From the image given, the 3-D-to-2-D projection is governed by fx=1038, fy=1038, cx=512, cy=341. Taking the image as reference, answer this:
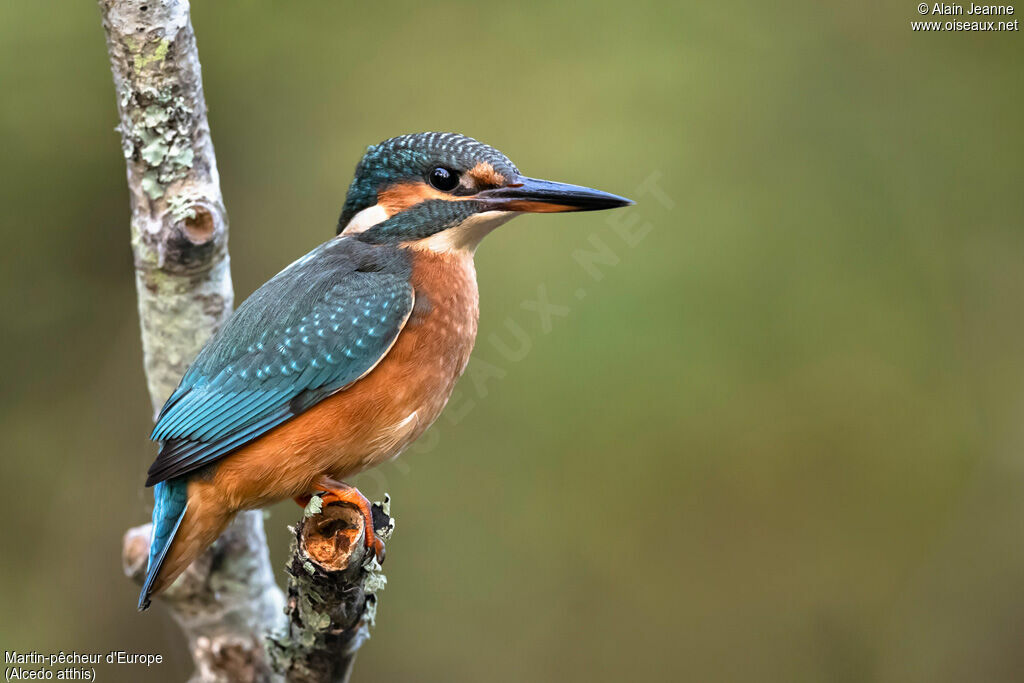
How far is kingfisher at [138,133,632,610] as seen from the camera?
103 inches

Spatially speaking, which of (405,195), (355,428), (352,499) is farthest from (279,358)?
(405,195)

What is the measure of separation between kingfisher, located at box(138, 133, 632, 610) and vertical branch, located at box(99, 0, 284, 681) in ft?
0.65

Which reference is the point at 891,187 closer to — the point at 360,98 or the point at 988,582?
the point at 988,582

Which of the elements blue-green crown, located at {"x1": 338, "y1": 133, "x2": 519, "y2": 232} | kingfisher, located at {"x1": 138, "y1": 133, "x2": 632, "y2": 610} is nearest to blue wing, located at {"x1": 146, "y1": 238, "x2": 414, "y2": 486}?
kingfisher, located at {"x1": 138, "y1": 133, "x2": 632, "y2": 610}

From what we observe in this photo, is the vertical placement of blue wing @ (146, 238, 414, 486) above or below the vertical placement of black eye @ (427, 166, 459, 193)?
below

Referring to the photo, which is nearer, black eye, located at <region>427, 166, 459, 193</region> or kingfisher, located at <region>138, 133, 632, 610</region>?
kingfisher, located at <region>138, 133, 632, 610</region>

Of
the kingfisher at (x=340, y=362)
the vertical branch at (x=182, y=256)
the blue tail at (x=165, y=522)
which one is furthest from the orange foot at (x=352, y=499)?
the vertical branch at (x=182, y=256)

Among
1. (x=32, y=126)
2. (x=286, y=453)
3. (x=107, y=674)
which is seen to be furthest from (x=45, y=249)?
(x=286, y=453)

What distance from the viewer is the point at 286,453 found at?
2.61 metres

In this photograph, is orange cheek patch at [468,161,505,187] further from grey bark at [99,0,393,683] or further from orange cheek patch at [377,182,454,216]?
grey bark at [99,0,393,683]

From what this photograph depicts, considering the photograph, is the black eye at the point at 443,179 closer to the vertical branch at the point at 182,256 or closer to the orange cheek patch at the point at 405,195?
the orange cheek patch at the point at 405,195

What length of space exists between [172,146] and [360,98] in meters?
2.13

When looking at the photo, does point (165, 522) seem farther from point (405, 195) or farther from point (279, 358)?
point (405, 195)

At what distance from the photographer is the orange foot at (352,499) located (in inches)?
99.5
